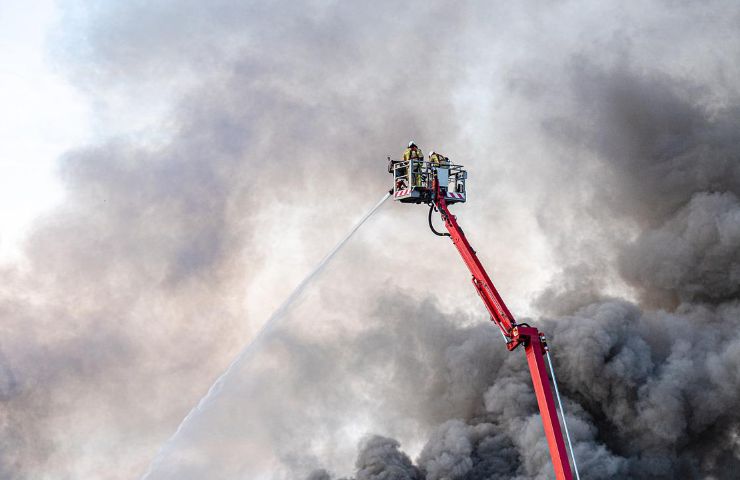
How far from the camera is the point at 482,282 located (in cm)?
2912

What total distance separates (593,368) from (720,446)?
9.61 m

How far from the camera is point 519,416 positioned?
161ft

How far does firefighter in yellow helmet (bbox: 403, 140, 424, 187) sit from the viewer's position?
30.6 m

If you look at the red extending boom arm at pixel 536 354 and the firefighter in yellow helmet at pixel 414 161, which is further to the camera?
the firefighter in yellow helmet at pixel 414 161

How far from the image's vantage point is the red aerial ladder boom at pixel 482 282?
2695 centimetres

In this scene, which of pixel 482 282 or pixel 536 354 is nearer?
pixel 536 354

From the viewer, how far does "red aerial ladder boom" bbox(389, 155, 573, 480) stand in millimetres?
26953

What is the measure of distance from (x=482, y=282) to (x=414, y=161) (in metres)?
5.24

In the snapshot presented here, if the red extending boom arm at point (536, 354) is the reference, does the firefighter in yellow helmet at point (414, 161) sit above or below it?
above

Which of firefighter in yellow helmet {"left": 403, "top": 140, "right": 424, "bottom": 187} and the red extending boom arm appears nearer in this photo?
the red extending boom arm

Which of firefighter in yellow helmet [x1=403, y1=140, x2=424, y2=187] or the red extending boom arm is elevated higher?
firefighter in yellow helmet [x1=403, y1=140, x2=424, y2=187]

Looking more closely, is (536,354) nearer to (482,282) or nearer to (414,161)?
(482,282)

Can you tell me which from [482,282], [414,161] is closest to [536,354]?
[482,282]

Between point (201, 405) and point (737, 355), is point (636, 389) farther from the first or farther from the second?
point (201, 405)
